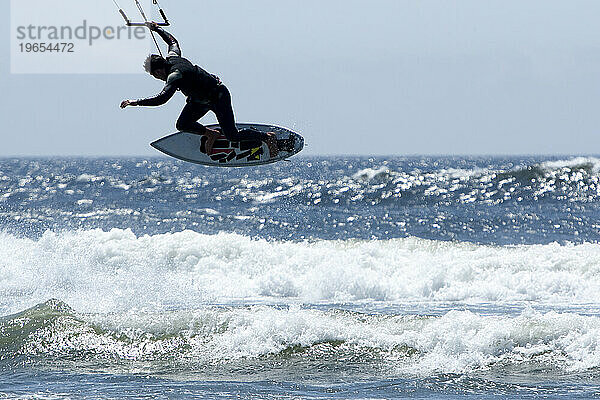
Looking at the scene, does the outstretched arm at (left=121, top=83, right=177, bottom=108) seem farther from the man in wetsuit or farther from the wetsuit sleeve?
the wetsuit sleeve

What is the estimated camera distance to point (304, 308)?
16016 millimetres

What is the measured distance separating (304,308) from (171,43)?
8.07 m

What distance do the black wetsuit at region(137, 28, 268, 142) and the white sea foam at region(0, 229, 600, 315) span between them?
253 inches

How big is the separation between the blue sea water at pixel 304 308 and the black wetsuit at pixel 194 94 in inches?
126

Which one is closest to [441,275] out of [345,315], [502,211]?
[345,315]

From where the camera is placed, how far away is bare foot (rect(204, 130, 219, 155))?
10352 mm

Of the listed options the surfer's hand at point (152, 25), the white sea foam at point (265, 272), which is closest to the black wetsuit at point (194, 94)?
the surfer's hand at point (152, 25)

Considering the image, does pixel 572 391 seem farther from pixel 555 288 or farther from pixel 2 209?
pixel 2 209

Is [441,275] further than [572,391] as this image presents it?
Yes

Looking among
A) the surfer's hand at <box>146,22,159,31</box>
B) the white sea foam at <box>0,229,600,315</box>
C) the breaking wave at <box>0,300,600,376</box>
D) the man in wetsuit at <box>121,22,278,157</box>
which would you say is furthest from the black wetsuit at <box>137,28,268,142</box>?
the white sea foam at <box>0,229,600,315</box>

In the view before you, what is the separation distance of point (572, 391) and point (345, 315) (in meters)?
4.37

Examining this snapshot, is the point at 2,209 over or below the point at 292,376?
over

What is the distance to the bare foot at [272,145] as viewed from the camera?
10.8 meters

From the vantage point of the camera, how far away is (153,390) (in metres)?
10.0
